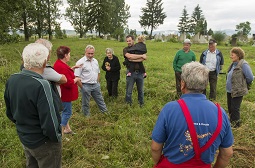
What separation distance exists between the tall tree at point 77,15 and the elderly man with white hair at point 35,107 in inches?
1753

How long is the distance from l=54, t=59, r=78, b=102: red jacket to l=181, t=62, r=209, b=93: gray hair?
2.45 metres

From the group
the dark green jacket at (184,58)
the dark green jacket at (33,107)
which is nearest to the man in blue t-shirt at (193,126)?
the dark green jacket at (33,107)

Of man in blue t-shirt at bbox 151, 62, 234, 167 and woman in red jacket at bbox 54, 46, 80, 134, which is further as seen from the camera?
woman in red jacket at bbox 54, 46, 80, 134

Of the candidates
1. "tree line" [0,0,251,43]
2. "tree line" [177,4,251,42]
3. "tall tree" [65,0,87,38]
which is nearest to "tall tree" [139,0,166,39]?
"tree line" [0,0,251,43]

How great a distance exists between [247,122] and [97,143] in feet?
11.2

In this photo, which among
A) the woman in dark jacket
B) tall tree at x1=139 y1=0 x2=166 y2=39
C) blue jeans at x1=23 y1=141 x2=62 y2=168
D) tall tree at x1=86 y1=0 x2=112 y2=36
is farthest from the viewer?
tall tree at x1=139 y1=0 x2=166 y2=39

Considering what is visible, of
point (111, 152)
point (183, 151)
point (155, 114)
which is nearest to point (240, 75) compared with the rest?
point (155, 114)

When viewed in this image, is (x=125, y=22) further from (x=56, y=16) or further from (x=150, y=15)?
(x=56, y=16)

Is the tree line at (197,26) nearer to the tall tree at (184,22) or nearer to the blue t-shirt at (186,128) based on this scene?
the tall tree at (184,22)

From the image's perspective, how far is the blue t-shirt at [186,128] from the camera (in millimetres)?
1852

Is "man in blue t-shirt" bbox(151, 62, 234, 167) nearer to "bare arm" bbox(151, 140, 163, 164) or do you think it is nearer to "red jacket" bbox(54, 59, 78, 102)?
"bare arm" bbox(151, 140, 163, 164)

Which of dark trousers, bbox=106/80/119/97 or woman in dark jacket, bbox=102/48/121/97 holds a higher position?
woman in dark jacket, bbox=102/48/121/97

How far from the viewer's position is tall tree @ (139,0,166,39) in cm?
5628

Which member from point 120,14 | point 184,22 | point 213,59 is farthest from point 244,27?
point 213,59
